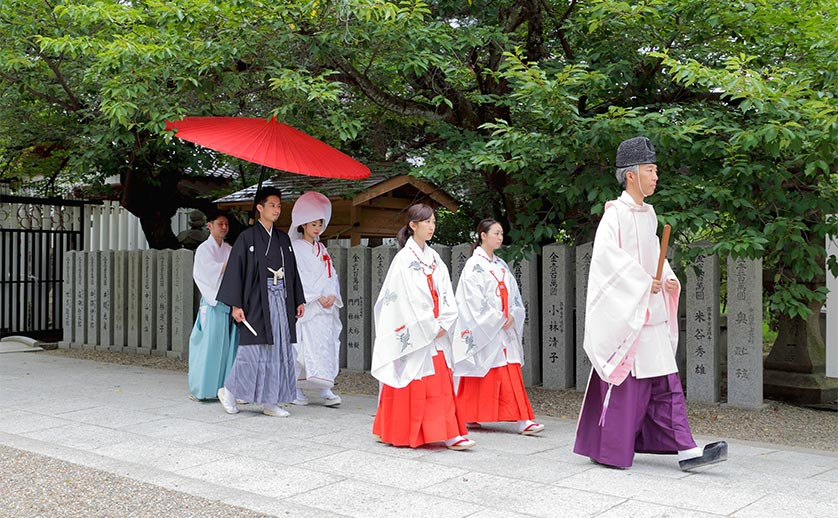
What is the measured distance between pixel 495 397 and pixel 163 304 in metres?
7.76

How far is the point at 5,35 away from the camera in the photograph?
9148 mm

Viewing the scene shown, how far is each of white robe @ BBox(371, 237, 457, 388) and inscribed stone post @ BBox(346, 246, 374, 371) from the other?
454 cm

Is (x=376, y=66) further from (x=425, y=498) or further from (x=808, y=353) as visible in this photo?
(x=808, y=353)

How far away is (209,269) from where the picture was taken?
8.55 m

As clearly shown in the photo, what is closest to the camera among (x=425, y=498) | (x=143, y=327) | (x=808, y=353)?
(x=425, y=498)

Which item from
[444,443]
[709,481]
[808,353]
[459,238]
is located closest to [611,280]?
[709,481]

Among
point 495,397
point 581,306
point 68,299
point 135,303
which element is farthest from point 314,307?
point 68,299

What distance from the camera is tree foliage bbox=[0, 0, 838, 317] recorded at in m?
6.94

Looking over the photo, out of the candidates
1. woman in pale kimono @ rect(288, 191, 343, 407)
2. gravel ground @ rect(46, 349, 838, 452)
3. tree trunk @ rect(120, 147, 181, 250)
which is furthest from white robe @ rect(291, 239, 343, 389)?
tree trunk @ rect(120, 147, 181, 250)

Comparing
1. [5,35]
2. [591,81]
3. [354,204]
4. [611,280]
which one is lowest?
[611,280]

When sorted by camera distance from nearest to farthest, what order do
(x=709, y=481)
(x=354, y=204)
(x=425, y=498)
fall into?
(x=425, y=498) → (x=709, y=481) → (x=354, y=204)

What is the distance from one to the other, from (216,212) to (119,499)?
1058 centimetres

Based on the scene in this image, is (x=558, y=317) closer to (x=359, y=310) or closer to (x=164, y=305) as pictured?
(x=359, y=310)

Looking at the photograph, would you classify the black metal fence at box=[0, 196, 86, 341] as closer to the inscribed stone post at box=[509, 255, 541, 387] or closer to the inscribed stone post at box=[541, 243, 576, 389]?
the inscribed stone post at box=[509, 255, 541, 387]
